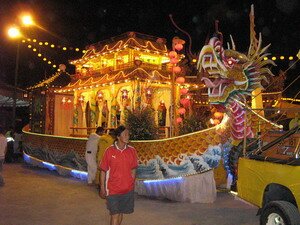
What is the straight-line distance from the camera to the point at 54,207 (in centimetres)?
857

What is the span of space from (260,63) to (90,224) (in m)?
5.45

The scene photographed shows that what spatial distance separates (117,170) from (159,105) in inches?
563

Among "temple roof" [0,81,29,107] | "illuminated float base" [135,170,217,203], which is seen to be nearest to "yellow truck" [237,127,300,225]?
"illuminated float base" [135,170,217,203]

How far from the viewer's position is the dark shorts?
18.1ft

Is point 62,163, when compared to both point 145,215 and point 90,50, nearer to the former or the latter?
point 145,215

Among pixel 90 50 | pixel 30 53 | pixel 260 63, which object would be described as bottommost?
pixel 260 63

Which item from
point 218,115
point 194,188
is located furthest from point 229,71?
point 218,115

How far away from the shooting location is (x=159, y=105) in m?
19.8

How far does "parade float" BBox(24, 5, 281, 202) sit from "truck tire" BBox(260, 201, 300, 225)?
1.51 metres

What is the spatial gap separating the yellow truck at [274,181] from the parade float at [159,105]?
0.64 m

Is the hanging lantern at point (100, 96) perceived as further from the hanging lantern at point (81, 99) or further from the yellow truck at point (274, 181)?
the yellow truck at point (274, 181)

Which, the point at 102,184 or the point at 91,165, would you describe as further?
the point at 91,165

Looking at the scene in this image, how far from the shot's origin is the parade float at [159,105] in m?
9.16

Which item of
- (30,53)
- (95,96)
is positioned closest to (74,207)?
(95,96)
